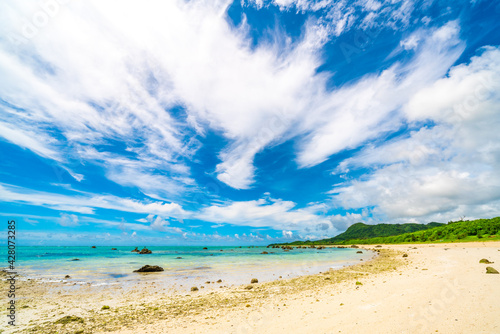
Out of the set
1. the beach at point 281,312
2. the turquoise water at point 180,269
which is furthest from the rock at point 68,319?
the turquoise water at point 180,269

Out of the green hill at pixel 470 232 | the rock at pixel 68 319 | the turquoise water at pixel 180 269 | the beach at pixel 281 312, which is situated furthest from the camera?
the green hill at pixel 470 232

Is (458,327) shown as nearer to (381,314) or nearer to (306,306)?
(381,314)

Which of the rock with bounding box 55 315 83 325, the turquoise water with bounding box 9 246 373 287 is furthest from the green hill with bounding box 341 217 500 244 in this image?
the rock with bounding box 55 315 83 325

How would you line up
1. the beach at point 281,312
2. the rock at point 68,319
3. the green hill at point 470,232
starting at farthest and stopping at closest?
1. the green hill at point 470,232
2. the rock at point 68,319
3. the beach at point 281,312

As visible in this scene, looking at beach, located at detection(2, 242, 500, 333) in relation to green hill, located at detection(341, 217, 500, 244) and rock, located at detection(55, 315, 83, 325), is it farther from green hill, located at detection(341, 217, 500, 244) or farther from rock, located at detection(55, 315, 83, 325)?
green hill, located at detection(341, 217, 500, 244)

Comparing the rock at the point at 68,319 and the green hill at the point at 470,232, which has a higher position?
the green hill at the point at 470,232

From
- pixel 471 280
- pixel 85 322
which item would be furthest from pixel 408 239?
pixel 85 322

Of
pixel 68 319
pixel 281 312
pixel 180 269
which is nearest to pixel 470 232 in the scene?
pixel 180 269

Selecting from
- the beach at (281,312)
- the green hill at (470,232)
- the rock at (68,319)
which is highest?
the green hill at (470,232)

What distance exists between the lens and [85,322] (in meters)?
11.3

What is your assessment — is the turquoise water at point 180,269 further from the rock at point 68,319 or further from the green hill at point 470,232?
the green hill at point 470,232

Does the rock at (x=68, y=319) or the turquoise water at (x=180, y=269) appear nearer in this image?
the rock at (x=68, y=319)

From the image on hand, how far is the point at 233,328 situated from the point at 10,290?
2283 cm

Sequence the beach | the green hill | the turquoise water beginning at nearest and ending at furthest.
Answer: the beach < the turquoise water < the green hill
